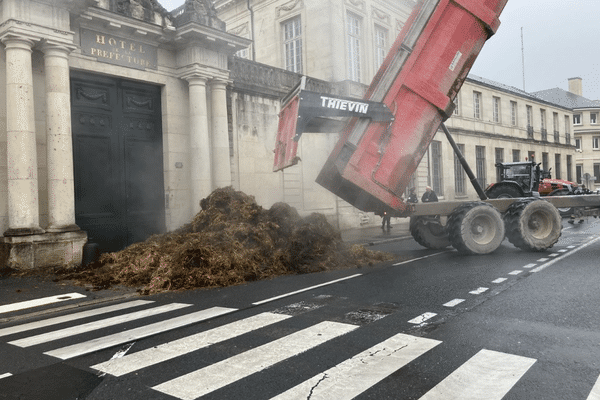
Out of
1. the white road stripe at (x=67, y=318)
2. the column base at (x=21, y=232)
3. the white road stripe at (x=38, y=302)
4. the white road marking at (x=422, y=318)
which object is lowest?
the white road stripe at (x=67, y=318)

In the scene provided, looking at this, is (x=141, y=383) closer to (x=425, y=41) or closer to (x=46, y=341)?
(x=46, y=341)

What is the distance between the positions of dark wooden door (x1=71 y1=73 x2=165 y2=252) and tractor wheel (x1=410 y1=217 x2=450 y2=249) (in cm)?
686

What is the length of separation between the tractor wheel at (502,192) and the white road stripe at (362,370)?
10.1 meters

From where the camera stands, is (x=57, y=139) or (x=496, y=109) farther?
(x=496, y=109)

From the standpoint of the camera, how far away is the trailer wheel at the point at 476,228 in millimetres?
9992

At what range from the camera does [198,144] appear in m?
13.3

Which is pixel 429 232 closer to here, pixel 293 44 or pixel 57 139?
pixel 57 139

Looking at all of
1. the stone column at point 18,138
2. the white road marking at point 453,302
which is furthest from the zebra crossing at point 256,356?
the stone column at point 18,138

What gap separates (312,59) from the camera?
20266 millimetres

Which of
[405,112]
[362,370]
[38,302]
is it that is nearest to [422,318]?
[362,370]

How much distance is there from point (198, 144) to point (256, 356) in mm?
9951

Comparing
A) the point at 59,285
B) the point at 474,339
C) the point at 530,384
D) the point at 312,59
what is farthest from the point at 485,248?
the point at 312,59

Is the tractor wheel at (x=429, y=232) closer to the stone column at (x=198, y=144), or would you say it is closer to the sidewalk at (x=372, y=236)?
the sidewalk at (x=372, y=236)

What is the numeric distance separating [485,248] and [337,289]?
15.0 ft
